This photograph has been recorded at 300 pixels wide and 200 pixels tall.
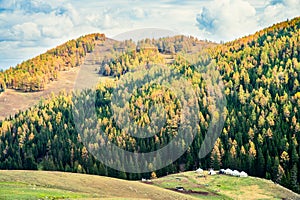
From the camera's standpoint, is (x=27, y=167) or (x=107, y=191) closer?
(x=107, y=191)

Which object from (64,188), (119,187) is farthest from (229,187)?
(64,188)

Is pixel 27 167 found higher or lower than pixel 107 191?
lower

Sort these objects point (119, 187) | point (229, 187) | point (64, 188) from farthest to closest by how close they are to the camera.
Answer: point (229, 187) → point (119, 187) → point (64, 188)

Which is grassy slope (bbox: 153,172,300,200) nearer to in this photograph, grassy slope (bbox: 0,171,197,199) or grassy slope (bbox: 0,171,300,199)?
grassy slope (bbox: 0,171,300,199)

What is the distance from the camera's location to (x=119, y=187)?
7531cm

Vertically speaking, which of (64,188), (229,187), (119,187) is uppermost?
(64,188)

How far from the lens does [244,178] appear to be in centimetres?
11750

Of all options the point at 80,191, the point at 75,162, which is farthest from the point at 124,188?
the point at 75,162

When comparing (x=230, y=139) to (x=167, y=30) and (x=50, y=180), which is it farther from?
(x=50, y=180)

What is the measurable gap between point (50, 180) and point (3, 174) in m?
8.67

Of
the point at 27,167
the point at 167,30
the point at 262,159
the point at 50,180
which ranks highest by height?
the point at 167,30

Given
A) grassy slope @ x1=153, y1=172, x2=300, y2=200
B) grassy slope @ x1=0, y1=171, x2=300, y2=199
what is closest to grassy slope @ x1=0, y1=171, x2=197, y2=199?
grassy slope @ x1=0, y1=171, x2=300, y2=199

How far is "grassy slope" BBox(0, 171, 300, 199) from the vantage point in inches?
2270

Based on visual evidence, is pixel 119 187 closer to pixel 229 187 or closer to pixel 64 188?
pixel 64 188
